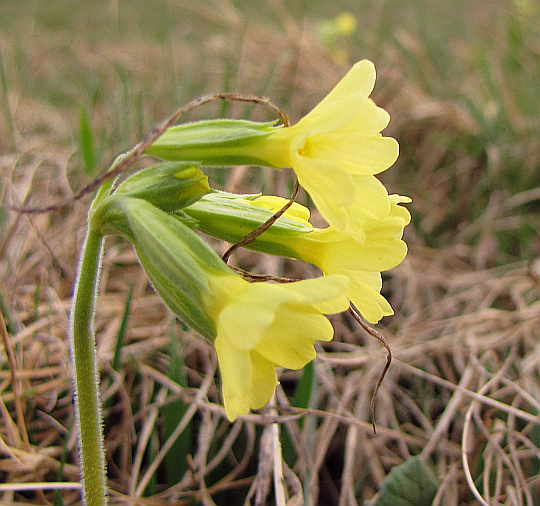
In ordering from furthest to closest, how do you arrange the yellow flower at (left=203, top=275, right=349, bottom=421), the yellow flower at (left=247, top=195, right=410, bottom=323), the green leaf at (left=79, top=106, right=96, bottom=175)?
the green leaf at (left=79, top=106, right=96, bottom=175) → the yellow flower at (left=247, top=195, right=410, bottom=323) → the yellow flower at (left=203, top=275, right=349, bottom=421)

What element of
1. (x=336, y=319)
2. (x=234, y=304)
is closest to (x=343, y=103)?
(x=234, y=304)

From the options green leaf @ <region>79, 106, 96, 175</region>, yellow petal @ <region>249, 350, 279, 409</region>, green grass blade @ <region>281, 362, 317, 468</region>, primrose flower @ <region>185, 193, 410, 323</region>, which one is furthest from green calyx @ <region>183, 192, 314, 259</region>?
green leaf @ <region>79, 106, 96, 175</region>

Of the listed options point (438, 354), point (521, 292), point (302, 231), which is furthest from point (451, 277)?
point (302, 231)

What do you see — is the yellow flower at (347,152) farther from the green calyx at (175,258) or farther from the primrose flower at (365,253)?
the green calyx at (175,258)

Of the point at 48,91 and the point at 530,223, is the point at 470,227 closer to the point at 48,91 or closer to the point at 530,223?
the point at 530,223

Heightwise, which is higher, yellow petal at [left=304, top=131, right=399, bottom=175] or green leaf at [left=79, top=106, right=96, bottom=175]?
yellow petal at [left=304, top=131, right=399, bottom=175]

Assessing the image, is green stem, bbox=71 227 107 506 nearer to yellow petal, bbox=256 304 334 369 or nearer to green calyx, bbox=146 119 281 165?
green calyx, bbox=146 119 281 165

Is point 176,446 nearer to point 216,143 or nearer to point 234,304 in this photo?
point 234,304

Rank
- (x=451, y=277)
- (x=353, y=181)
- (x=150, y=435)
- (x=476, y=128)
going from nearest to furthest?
1. (x=353, y=181)
2. (x=150, y=435)
3. (x=451, y=277)
4. (x=476, y=128)
